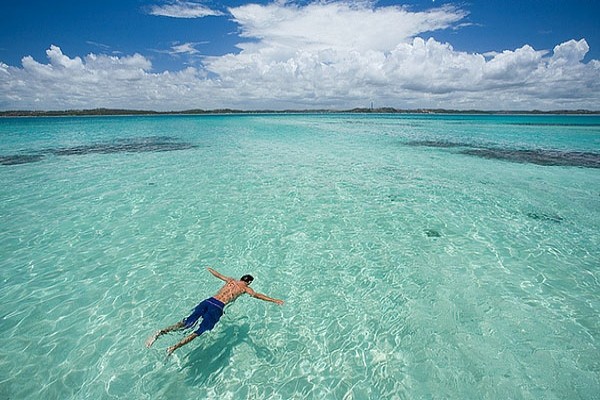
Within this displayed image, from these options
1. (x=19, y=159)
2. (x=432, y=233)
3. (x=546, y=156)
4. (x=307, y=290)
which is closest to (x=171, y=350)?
(x=307, y=290)

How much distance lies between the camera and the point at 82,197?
13766mm

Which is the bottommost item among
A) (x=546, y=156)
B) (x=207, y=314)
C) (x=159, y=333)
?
(x=546, y=156)

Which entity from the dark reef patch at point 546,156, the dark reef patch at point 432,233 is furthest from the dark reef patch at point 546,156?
Result: the dark reef patch at point 432,233

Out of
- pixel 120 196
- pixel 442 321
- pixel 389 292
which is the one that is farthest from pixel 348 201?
pixel 120 196

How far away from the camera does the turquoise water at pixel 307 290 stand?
512 cm

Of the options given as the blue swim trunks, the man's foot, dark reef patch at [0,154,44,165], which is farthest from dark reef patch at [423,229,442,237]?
dark reef patch at [0,154,44,165]

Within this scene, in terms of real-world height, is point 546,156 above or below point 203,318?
below

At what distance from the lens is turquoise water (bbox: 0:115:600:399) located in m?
5.12

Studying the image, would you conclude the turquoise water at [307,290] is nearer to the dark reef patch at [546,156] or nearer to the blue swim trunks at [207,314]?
the blue swim trunks at [207,314]

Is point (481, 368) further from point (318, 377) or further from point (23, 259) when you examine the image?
point (23, 259)

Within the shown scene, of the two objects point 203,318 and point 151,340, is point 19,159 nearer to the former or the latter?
point 151,340

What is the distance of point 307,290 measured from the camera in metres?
7.43

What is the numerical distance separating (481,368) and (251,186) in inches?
491

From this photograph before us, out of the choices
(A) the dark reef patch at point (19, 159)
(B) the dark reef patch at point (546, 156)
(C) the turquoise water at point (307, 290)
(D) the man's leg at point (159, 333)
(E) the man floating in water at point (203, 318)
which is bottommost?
(B) the dark reef patch at point (546, 156)
